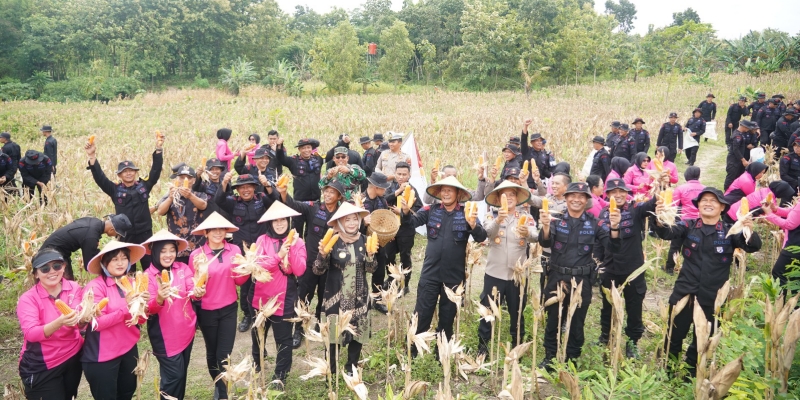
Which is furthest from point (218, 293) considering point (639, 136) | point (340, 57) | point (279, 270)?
point (340, 57)

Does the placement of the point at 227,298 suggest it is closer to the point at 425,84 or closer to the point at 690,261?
the point at 690,261

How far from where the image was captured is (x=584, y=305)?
492 centimetres

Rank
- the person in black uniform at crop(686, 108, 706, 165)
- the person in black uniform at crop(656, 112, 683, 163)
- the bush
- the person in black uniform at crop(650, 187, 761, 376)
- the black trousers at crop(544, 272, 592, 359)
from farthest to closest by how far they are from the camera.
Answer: the bush < the person in black uniform at crop(686, 108, 706, 165) < the person in black uniform at crop(656, 112, 683, 163) < the black trousers at crop(544, 272, 592, 359) < the person in black uniform at crop(650, 187, 761, 376)

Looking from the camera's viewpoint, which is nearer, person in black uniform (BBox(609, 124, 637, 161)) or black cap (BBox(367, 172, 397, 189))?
black cap (BBox(367, 172, 397, 189))

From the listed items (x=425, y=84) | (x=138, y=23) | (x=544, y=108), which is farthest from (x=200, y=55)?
(x=544, y=108)

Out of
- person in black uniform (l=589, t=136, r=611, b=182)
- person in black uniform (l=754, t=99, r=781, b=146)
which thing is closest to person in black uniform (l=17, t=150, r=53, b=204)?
person in black uniform (l=589, t=136, r=611, b=182)

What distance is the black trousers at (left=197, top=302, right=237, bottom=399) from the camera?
4.45 metres

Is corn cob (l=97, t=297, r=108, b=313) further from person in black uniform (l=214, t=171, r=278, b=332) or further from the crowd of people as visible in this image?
person in black uniform (l=214, t=171, r=278, b=332)

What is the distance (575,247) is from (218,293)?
3252 mm

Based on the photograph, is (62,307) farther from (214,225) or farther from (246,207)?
(246,207)

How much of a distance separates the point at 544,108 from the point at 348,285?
68.6 ft

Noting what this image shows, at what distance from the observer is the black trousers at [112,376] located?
379 cm

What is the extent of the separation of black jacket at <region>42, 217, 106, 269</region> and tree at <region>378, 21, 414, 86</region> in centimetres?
3361

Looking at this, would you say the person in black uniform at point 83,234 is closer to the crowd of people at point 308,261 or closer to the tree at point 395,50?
the crowd of people at point 308,261
